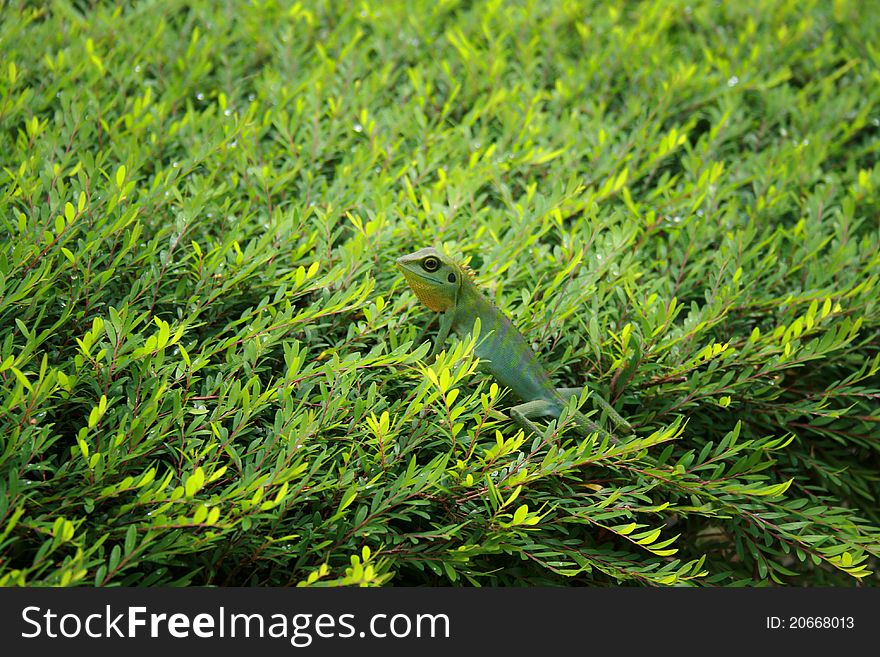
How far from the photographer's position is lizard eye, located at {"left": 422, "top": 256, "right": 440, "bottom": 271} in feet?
8.10

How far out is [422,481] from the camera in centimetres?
207

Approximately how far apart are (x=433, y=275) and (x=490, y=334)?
0.81ft

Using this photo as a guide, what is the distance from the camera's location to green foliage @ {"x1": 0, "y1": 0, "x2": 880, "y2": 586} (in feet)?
6.73

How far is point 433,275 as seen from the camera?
8.09ft

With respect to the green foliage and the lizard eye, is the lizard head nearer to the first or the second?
the lizard eye

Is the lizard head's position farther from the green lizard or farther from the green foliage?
the green foliage

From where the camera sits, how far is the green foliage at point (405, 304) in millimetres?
2053

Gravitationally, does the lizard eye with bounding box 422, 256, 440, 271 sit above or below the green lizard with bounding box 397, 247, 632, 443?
above

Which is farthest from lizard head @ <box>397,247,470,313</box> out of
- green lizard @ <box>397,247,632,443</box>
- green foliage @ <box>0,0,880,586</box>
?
green foliage @ <box>0,0,880,586</box>

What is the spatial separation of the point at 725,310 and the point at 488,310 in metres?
0.82

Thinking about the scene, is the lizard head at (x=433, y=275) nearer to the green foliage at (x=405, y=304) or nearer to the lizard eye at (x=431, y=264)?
the lizard eye at (x=431, y=264)

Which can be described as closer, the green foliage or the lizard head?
the green foliage

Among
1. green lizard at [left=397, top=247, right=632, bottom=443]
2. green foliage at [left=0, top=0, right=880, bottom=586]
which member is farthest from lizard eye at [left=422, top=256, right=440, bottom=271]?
green foliage at [left=0, top=0, right=880, bottom=586]

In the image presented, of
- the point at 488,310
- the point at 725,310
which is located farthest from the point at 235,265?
the point at 725,310
